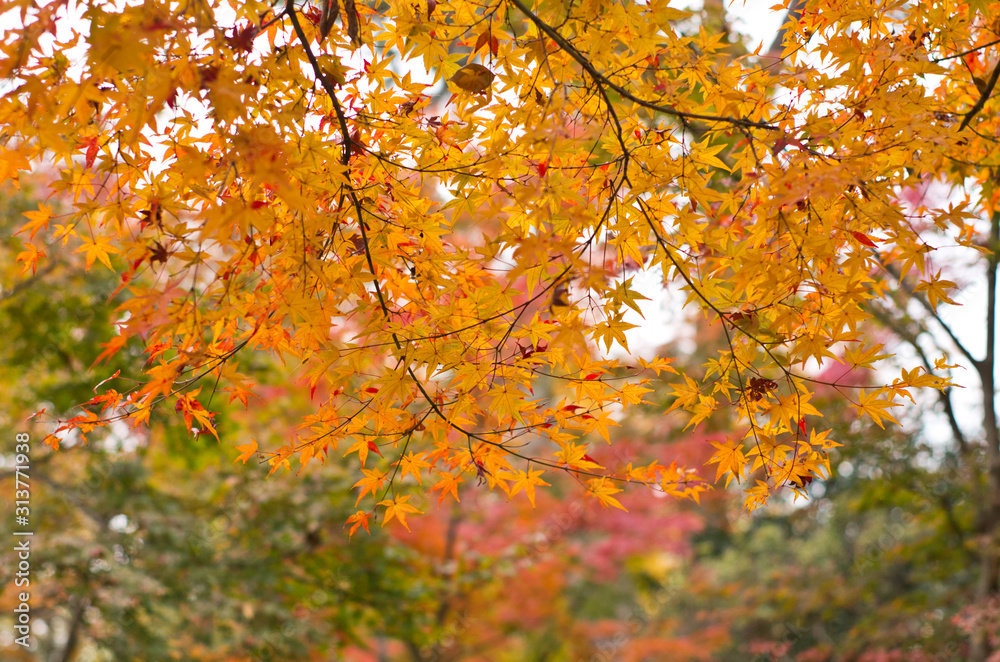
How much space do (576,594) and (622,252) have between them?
7.93m

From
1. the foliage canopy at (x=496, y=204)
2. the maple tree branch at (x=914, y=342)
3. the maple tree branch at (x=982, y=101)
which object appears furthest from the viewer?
the maple tree branch at (x=914, y=342)

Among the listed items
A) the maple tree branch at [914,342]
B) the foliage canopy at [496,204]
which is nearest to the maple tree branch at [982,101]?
the foliage canopy at [496,204]

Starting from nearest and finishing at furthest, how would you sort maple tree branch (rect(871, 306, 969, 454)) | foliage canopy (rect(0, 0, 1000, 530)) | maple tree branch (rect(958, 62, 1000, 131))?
foliage canopy (rect(0, 0, 1000, 530)) < maple tree branch (rect(958, 62, 1000, 131)) < maple tree branch (rect(871, 306, 969, 454))

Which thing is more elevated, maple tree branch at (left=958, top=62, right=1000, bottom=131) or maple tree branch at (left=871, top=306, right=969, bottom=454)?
maple tree branch at (left=871, top=306, right=969, bottom=454)

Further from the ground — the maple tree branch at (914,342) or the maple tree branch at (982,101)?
the maple tree branch at (914,342)

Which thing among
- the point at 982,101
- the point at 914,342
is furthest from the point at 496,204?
the point at 914,342

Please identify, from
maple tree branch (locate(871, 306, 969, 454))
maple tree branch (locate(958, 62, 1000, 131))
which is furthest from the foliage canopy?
maple tree branch (locate(871, 306, 969, 454))

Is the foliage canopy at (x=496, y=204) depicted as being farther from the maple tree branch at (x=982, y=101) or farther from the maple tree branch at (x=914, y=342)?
the maple tree branch at (x=914, y=342)

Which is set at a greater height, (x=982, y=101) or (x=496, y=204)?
(x=982, y=101)

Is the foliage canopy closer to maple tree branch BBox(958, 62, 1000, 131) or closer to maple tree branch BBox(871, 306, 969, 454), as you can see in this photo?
maple tree branch BBox(958, 62, 1000, 131)

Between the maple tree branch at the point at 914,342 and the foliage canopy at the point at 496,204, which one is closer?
the foliage canopy at the point at 496,204

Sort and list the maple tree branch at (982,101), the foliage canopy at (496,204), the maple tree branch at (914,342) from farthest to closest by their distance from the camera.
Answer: the maple tree branch at (914,342) → the maple tree branch at (982,101) → the foliage canopy at (496,204)

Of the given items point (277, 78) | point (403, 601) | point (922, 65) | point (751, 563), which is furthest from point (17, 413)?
point (751, 563)

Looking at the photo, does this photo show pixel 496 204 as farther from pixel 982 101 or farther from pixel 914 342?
pixel 914 342
